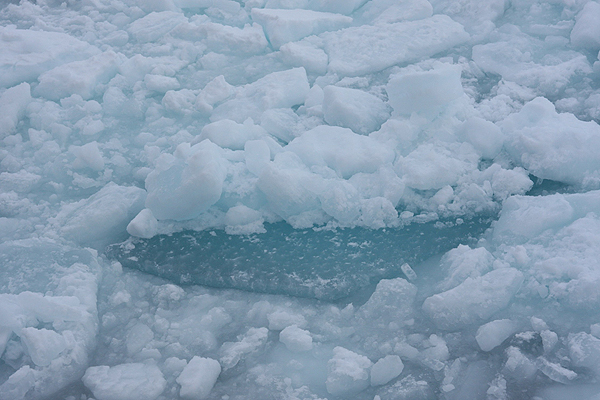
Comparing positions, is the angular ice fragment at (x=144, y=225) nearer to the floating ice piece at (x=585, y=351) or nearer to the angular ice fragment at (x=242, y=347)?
the angular ice fragment at (x=242, y=347)

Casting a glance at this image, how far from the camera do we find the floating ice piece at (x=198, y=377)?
1.85 metres

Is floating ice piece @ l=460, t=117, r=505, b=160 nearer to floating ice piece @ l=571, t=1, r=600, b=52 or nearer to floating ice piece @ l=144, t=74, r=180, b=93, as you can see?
floating ice piece @ l=571, t=1, r=600, b=52

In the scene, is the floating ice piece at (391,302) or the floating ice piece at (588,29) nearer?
the floating ice piece at (391,302)

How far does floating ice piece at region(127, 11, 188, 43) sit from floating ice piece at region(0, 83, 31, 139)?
3.26ft

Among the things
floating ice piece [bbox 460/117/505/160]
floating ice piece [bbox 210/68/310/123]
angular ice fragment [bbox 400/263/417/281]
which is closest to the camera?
angular ice fragment [bbox 400/263/417/281]

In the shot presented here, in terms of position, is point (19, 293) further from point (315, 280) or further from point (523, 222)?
point (523, 222)

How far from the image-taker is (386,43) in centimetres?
357

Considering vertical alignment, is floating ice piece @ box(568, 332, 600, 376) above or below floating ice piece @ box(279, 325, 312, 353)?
above

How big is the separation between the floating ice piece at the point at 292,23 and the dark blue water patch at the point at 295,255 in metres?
1.72

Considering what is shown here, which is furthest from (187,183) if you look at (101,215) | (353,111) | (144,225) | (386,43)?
(386,43)

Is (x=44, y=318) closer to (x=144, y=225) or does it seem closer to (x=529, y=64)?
(x=144, y=225)

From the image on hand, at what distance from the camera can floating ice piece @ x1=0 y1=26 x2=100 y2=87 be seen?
11.2 ft

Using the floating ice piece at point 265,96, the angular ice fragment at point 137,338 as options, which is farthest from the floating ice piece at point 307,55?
the angular ice fragment at point 137,338

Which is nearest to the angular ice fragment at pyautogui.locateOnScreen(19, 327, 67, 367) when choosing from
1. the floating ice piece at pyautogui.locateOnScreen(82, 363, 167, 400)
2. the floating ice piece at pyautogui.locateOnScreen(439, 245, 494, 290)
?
the floating ice piece at pyautogui.locateOnScreen(82, 363, 167, 400)
